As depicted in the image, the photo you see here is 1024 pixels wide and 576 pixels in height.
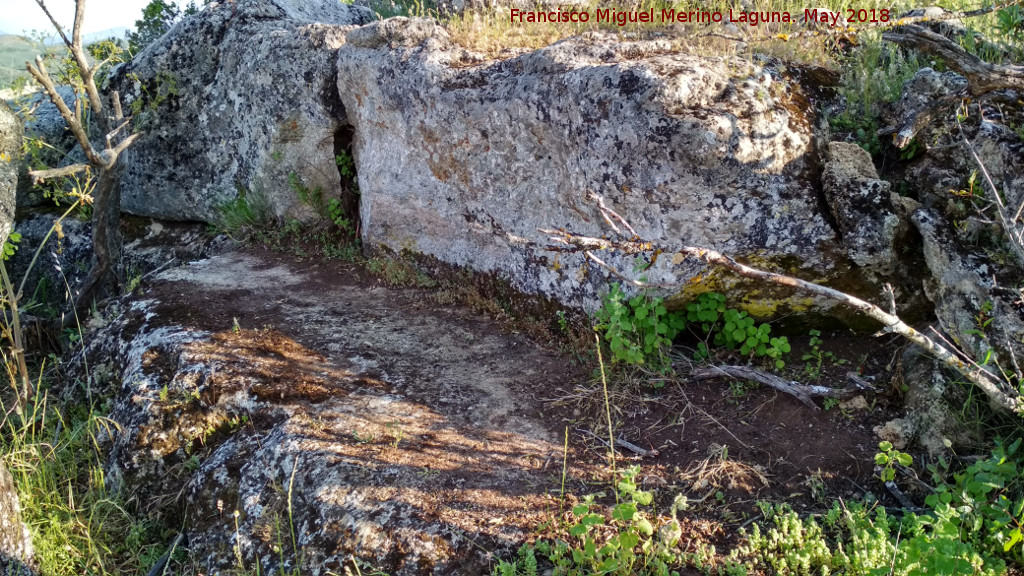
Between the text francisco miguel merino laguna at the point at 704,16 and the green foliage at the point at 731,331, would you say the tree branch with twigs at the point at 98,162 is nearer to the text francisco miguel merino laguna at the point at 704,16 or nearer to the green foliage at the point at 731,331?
the text francisco miguel merino laguna at the point at 704,16

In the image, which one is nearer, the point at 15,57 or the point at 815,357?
the point at 815,357

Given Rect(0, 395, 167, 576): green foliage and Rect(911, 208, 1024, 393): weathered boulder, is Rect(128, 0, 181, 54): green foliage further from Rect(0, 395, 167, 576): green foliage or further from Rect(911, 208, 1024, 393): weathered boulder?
Rect(911, 208, 1024, 393): weathered boulder

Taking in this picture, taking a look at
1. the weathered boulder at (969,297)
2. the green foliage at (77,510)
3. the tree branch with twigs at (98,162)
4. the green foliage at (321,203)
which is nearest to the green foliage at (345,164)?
the green foliage at (321,203)

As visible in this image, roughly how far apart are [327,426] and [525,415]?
1.13 meters

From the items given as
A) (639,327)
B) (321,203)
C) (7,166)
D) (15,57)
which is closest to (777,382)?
(639,327)

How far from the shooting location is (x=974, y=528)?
2650 millimetres

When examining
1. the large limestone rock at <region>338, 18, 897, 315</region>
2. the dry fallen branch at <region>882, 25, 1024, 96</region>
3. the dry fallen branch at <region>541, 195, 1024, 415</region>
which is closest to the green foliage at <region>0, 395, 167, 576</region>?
the large limestone rock at <region>338, 18, 897, 315</region>

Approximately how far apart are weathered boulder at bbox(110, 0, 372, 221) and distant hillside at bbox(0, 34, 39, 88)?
1.13m

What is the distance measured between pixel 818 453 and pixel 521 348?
2.03 m

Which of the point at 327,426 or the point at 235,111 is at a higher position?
the point at 235,111

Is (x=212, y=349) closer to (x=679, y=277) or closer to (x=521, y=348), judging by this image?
(x=521, y=348)

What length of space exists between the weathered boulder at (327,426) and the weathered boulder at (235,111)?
1809 millimetres

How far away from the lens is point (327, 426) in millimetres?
3943

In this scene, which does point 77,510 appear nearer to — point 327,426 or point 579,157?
point 327,426
